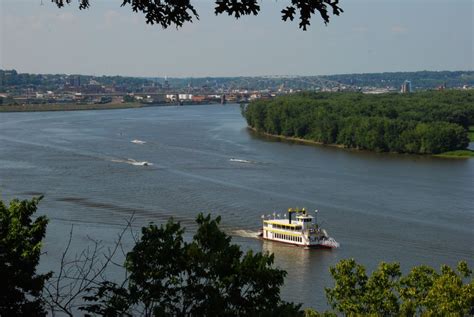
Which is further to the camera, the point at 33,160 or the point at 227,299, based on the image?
the point at 33,160

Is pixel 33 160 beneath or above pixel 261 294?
beneath

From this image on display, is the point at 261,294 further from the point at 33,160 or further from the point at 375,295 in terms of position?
the point at 33,160

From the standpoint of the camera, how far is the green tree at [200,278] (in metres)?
2.40

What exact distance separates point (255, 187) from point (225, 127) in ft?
42.1

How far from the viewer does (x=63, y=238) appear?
27.5 ft

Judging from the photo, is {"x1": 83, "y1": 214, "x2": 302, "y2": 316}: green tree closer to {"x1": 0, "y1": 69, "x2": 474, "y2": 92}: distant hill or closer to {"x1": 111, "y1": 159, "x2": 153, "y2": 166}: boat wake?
{"x1": 111, "y1": 159, "x2": 153, "y2": 166}: boat wake

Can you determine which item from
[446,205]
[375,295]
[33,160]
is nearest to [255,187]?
[446,205]

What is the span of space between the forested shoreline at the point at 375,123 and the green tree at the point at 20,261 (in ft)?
49.1

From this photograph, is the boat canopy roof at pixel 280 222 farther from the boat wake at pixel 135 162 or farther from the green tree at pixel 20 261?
the boat wake at pixel 135 162

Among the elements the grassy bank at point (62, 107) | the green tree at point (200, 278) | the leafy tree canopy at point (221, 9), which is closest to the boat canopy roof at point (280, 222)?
the green tree at point (200, 278)

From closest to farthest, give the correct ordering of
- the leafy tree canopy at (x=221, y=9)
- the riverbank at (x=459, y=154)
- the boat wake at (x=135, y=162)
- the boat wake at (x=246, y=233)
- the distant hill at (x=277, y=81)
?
the leafy tree canopy at (x=221, y=9) → the boat wake at (x=246, y=233) → the boat wake at (x=135, y=162) → the riverbank at (x=459, y=154) → the distant hill at (x=277, y=81)

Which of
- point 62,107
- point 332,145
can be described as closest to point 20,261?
point 332,145

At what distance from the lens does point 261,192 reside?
11805 millimetres

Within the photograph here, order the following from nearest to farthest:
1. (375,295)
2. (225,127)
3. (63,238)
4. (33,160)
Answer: (375,295) < (63,238) < (33,160) < (225,127)
